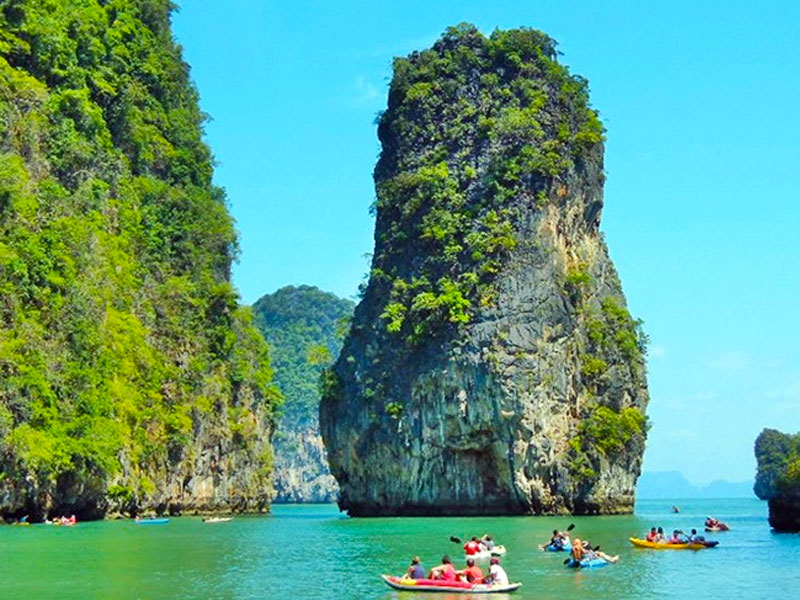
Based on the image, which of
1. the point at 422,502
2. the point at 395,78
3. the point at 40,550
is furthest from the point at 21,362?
the point at 395,78

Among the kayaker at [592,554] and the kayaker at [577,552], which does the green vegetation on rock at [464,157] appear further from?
the kayaker at [577,552]

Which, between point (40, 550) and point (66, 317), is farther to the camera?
point (66, 317)

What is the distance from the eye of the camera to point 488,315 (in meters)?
57.5

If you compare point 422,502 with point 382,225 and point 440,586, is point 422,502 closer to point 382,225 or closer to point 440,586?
point 382,225

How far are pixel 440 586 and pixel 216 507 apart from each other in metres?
44.6

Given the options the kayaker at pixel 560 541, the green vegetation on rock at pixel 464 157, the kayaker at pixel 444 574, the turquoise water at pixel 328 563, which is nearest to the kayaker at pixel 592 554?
the turquoise water at pixel 328 563

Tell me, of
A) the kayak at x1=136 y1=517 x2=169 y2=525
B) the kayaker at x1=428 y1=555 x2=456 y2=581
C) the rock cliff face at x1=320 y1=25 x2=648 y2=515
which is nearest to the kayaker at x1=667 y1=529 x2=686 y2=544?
the kayaker at x1=428 y1=555 x2=456 y2=581

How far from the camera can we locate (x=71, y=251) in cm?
4928

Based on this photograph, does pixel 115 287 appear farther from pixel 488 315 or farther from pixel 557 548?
pixel 557 548

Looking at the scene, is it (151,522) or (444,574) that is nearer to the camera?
(444,574)

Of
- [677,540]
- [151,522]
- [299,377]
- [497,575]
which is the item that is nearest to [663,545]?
[677,540]

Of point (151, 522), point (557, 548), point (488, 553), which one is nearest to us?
point (488, 553)

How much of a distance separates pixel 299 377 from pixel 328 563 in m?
129

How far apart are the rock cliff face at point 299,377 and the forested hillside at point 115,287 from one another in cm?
6344
